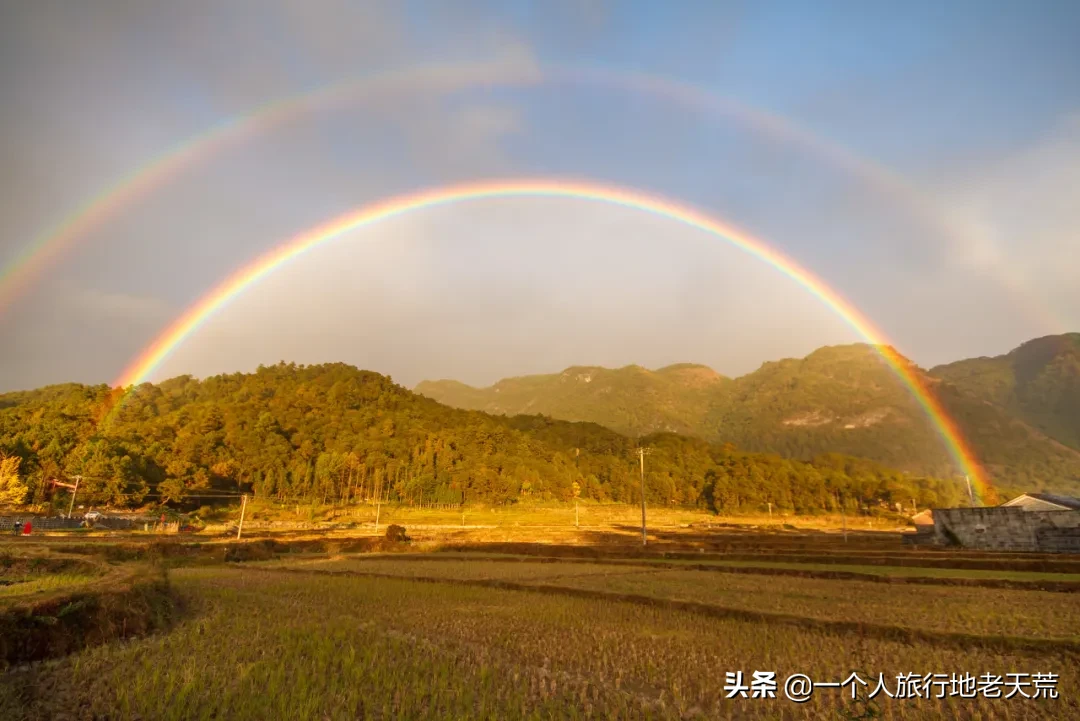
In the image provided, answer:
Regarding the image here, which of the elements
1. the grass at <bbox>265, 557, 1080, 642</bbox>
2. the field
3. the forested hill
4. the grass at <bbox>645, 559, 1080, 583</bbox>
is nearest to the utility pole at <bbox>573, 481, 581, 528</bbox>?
the forested hill

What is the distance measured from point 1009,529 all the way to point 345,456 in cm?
10779

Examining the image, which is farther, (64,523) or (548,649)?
(64,523)

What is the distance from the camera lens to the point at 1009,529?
138 ft

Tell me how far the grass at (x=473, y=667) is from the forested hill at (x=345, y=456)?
83.7 m

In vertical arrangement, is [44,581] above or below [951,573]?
above

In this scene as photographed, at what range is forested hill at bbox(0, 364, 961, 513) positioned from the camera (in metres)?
92.0

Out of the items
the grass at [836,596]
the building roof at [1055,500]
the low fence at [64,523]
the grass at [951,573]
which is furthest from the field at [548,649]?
the low fence at [64,523]

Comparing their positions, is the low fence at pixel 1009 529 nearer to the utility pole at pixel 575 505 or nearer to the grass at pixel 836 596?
the grass at pixel 836 596

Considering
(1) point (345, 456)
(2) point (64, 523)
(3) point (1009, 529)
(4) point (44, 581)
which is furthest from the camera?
(1) point (345, 456)

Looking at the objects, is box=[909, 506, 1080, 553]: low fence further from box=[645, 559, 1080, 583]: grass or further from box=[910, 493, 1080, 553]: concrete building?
box=[645, 559, 1080, 583]: grass

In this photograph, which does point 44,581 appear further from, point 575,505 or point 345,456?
point 345,456

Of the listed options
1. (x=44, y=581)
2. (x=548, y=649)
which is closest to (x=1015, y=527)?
(x=548, y=649)

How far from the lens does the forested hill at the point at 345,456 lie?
3622 inches

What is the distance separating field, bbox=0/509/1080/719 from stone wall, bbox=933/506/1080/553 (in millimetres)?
23916
